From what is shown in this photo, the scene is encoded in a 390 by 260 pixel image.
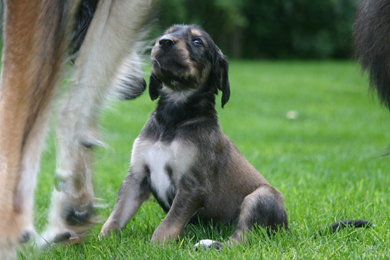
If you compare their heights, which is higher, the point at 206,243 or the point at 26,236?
the point at 26,236

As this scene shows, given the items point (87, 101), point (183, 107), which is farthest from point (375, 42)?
point (87, 101)

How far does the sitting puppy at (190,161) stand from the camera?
111 inches

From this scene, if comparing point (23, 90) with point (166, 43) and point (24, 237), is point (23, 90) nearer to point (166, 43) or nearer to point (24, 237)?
point (24, 237)

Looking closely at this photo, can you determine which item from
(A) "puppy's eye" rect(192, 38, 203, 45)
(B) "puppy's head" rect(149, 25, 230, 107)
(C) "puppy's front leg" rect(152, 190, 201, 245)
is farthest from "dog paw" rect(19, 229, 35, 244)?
(A) "puppy's eye" rect(192, 38, 203, 45)

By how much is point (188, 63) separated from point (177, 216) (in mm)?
925

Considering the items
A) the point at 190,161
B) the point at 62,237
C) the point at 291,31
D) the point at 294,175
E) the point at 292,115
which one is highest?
the point at 190,161

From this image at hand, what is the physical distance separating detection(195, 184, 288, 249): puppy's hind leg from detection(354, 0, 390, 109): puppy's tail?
0.93 meters

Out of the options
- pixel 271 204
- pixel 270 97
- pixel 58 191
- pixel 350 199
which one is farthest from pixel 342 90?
pixel 58 191

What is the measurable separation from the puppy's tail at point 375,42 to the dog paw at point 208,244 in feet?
4.52

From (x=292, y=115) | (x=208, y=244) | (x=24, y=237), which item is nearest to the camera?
(x=24, y=237)

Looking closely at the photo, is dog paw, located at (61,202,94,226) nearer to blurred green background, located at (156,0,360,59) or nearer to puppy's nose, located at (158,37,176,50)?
puppy's nose, located at (158,37,176,50)

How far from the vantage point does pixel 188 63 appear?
116 inches

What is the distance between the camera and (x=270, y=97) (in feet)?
43.2

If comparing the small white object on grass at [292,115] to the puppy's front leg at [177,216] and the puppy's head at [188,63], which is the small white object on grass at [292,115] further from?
the puppy's front leg at [177,216]
